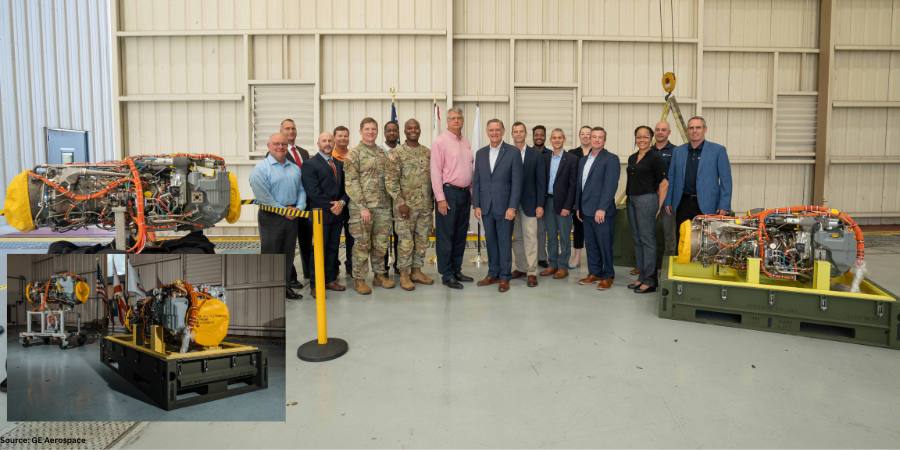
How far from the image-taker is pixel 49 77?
9508 mm

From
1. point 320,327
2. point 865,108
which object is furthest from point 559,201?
point 865,108

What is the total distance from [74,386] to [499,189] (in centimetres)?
A: 357

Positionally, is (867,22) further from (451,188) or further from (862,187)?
(451,188)

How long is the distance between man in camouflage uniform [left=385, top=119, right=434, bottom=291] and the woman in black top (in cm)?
195

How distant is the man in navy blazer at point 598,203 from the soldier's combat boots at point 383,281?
1.93m

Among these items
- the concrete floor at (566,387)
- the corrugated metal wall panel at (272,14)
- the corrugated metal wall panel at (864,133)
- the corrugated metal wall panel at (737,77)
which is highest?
the corrugated metal wall panel at (272,14)

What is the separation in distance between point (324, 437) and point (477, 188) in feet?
10.0

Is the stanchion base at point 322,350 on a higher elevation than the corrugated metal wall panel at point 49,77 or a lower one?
lower

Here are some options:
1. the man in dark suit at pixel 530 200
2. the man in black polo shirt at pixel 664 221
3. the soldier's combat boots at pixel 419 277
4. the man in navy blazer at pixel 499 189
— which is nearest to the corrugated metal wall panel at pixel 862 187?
the man in black polo shirt at pixel 664 221

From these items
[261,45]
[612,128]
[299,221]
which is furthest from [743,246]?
[261,45]

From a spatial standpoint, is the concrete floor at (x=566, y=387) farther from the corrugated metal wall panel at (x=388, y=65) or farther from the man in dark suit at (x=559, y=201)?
the corrugated metal wall panel at (x=388, y=65)

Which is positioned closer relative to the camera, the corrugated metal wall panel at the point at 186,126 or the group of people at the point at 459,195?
the group of people at the point at 459,195

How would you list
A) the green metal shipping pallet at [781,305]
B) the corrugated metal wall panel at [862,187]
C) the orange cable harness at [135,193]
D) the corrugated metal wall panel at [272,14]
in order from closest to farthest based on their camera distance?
the orange cable harness at [135,193], the green metal shipping pallet at [781,305], the corrugated metal wall panel at [272,14], the corrugated metal wall panel at [862,187]

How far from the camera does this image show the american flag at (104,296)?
1674 mm
